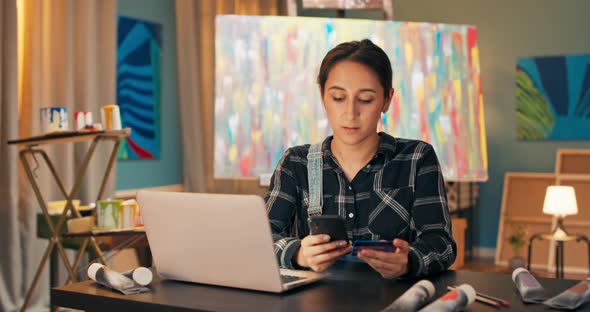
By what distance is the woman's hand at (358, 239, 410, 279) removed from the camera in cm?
133

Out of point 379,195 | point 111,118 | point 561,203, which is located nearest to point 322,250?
point 379,195

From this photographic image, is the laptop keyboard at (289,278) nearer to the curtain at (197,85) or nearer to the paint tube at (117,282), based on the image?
the paint tube at (117,282)

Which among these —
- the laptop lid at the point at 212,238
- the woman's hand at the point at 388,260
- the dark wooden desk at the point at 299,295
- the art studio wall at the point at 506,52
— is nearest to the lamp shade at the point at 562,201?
the art studio wall at the point at 506,52

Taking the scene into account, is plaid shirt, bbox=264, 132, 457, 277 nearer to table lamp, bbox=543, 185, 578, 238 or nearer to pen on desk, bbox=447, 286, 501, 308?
pen on desk, bbox=447, 286, 501, 308

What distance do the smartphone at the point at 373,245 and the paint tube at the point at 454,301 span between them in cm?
25

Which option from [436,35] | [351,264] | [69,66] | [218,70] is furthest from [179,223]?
[69,66]

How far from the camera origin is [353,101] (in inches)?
67.4

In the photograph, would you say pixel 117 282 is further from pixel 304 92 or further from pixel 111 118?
pixel 304 92

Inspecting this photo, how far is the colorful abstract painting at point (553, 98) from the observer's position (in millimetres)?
5625

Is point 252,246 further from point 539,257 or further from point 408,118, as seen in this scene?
point 539,257

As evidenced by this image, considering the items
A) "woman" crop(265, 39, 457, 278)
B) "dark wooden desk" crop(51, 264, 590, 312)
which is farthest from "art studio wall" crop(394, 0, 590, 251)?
"dark wooden desk" crop(51, 264, 590, 312)

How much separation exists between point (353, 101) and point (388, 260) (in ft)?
1.62

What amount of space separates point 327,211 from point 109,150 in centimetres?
280

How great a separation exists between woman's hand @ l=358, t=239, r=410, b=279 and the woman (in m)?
0.29
